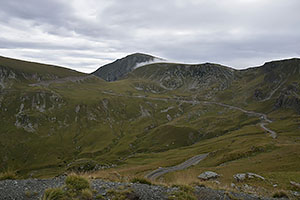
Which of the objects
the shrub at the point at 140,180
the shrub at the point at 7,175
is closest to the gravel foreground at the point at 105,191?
the shrub at the point at 140,180

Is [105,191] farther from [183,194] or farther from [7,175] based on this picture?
[7,175]

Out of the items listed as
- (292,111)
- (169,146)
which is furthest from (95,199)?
(292,111)

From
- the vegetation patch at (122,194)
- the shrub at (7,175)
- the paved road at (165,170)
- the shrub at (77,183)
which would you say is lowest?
the paved road at (165,170)

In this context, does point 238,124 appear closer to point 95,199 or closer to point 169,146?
point 169,146

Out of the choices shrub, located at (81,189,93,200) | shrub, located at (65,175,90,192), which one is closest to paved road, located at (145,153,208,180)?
shrub, located at (65,175,90,192)

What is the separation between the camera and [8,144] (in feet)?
526

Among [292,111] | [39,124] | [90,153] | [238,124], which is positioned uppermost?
[292,111]

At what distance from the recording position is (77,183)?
12.8 metres

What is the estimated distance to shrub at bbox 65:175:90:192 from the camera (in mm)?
12383

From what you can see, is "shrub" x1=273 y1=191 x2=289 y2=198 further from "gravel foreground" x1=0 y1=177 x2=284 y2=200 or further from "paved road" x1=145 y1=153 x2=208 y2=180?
"paved road" x1=145 y1=153 x2=208 y2=180

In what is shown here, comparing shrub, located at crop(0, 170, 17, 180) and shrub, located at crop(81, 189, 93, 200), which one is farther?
shrub, located at crop(0, 170, 17, 180)

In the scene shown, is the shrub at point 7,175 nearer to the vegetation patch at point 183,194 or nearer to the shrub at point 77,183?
the shrub at point 77,183

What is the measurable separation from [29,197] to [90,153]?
153 m

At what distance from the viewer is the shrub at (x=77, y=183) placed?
12.4 metres
